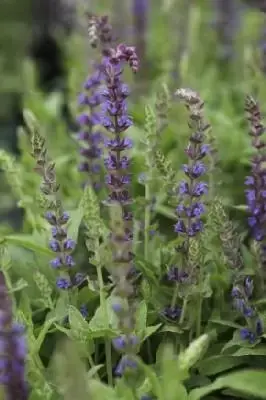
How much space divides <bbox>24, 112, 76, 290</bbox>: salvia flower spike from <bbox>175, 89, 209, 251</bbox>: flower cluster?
0.15 m

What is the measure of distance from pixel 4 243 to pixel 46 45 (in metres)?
2.23

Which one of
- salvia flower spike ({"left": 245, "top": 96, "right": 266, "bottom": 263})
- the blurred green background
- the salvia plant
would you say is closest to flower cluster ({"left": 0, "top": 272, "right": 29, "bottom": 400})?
the salvia plant

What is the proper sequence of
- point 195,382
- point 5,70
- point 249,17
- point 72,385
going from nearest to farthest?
point 72,385
point 195,382
point 249,17
point 5,70

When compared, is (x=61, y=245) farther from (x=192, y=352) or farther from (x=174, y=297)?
(x=192, y=352)

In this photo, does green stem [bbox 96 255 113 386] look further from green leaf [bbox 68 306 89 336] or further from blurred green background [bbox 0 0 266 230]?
blurred green background [bbox 0 0 266 230]

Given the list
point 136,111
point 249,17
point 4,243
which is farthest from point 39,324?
point 249,17

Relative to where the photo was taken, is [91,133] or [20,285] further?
[91,133]

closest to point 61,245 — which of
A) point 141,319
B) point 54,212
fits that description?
point 54,212

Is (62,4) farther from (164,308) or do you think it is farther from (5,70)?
(164,308)

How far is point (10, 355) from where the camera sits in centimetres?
77

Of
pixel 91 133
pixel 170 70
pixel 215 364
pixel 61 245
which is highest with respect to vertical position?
pixel 170 70

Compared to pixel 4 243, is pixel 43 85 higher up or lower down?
higher up

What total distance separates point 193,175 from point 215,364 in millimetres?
240

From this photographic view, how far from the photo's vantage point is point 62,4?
311 centimetres
